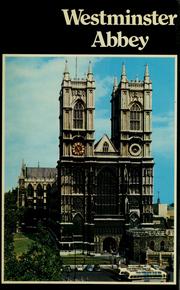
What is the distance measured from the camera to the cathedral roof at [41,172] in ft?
15.4

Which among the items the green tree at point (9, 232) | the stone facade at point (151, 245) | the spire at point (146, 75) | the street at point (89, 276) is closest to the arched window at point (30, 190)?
the green tree at point (9, 232)

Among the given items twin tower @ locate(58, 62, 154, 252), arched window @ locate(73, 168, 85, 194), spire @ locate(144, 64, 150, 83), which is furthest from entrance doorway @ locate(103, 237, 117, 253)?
spire @ locate(144, 64, 150, 83)

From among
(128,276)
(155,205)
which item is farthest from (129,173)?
(128,276)

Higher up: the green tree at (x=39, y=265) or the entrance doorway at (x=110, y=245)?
the entrance doorway at (x=110, y=245)

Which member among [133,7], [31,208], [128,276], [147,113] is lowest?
[128,276]

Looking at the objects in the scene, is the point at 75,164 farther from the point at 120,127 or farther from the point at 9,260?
the point at 9,260

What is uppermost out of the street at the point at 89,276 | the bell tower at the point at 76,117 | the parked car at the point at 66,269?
the bell tower at the point at 76,117

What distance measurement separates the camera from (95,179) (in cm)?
482

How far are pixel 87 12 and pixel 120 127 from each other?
0.79 m

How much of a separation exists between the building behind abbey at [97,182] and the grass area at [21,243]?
10 centimetres

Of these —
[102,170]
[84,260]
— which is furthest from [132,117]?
[84,260]

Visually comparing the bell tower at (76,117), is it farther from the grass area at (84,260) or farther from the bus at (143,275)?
the bus at (143,275)

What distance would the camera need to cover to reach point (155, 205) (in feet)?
15.6

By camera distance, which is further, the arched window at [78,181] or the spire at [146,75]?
the arched window at [78,181]
